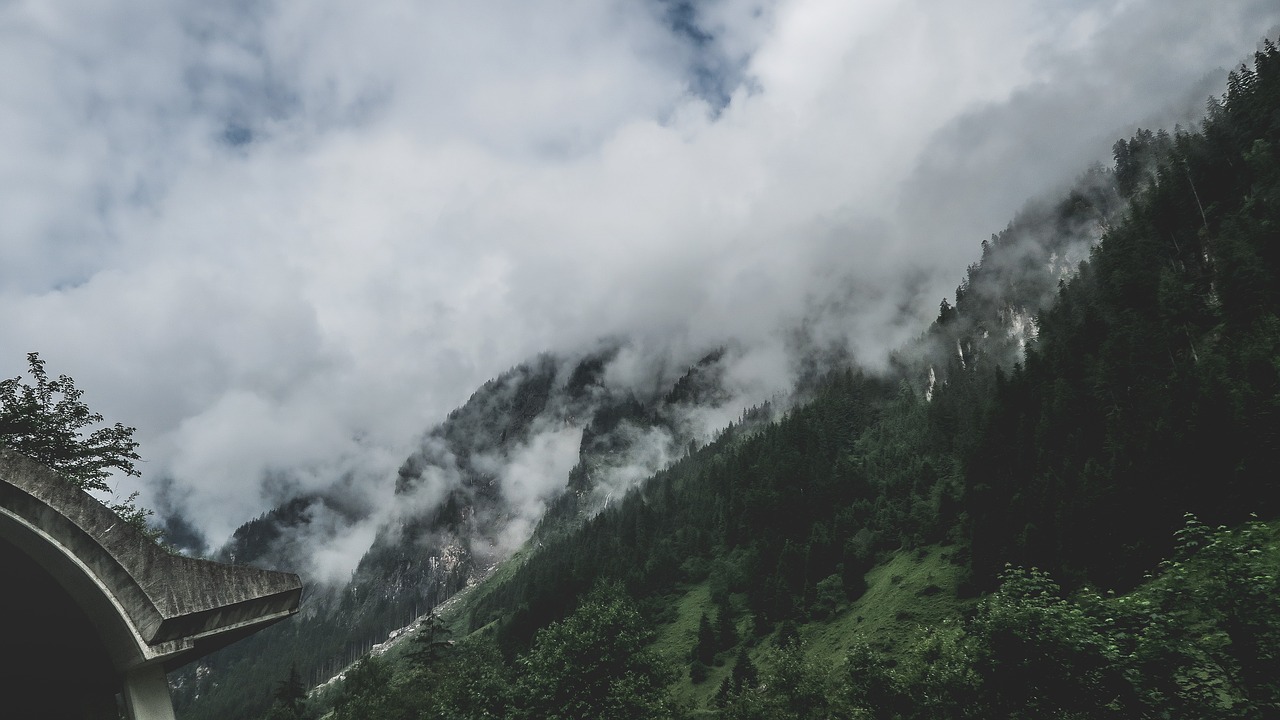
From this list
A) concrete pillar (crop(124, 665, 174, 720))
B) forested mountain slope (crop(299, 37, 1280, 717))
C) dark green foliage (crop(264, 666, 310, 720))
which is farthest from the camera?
dark green foliage (crop(264, 666, 310, 720))

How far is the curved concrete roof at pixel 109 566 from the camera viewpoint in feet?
17.6

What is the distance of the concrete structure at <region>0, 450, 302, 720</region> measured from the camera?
17.7ft

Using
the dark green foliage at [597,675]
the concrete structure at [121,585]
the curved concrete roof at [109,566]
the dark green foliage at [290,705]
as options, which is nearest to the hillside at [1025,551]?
the dark green foliage at [597,675]

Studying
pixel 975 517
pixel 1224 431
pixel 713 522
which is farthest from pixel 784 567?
pixel 1224 431

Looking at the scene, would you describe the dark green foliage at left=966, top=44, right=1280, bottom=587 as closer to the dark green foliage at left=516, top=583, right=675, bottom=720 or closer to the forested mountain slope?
the forested mountain slope

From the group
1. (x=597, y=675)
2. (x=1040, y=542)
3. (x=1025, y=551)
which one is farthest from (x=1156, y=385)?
(x=597, y=675)

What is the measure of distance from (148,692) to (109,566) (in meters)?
1.27

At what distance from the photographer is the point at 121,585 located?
5617 mm

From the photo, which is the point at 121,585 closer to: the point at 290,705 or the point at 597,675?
the point at 597,675

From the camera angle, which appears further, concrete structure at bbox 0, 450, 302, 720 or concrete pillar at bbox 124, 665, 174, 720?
concrete pillar at bbox 124, 665, 174, 720

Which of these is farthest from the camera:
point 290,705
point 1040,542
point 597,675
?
point 290,705

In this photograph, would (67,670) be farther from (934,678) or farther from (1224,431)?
(1224,431)

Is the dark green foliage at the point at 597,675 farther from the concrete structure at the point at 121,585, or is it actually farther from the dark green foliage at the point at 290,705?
the dark green foliage at the point at 290,705

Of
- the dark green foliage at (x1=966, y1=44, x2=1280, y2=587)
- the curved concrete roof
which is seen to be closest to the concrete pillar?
the curved concrete roof
